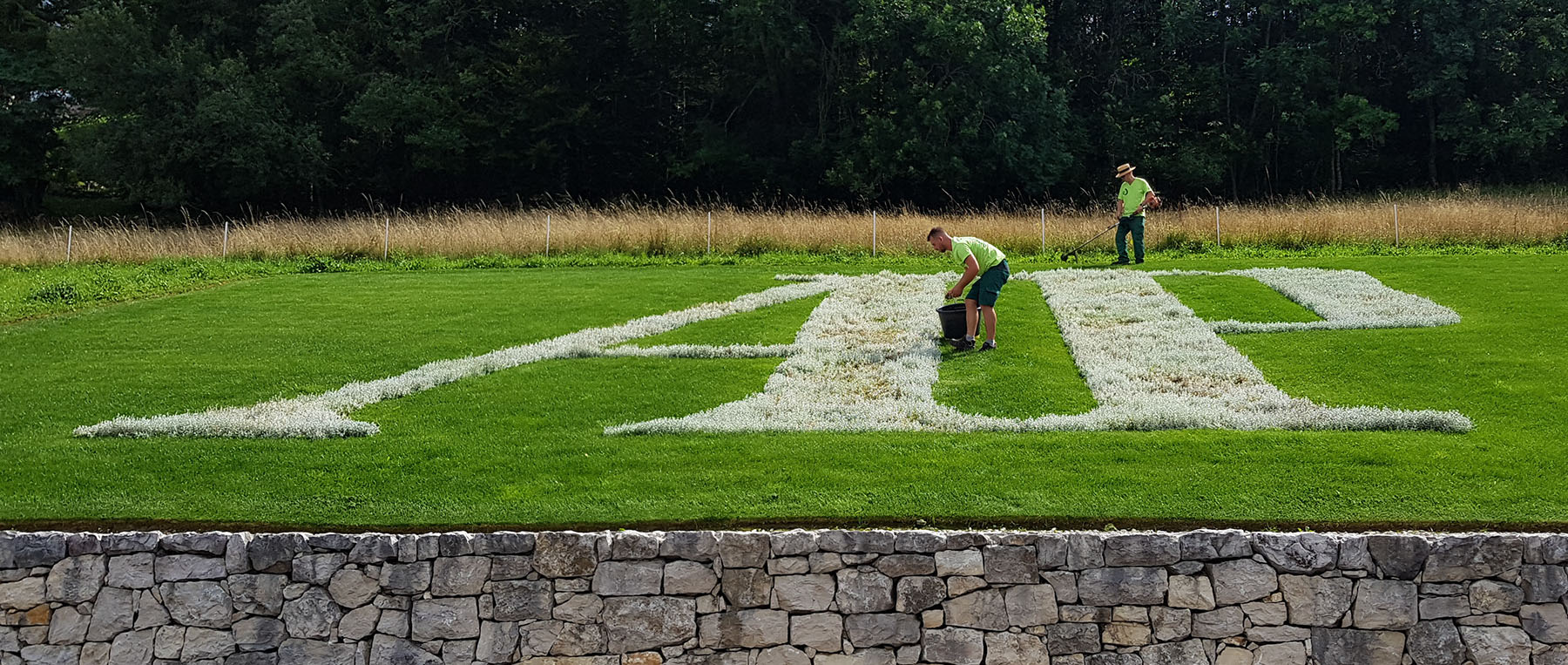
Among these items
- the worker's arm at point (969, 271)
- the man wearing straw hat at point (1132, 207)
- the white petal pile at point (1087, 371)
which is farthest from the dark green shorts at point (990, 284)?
the man wearing straw hat at point (1132, 207)

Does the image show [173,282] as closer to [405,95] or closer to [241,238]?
[241,238]

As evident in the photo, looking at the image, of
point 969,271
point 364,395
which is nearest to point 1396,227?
point 969,271

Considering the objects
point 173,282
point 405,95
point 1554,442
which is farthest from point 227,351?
point 405,95

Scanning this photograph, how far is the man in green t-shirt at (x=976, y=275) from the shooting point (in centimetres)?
1466

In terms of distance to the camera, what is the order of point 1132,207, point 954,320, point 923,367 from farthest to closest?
point 1132,207
point 954,320
point 923,367

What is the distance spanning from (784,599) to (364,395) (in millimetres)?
6971

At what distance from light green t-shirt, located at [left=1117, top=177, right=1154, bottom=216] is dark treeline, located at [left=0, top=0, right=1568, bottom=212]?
19530 mm

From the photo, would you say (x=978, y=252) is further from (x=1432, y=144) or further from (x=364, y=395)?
(x=1432, y=144)

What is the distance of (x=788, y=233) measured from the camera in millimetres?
27031

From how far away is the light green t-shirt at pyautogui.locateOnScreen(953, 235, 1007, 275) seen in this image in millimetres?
14742

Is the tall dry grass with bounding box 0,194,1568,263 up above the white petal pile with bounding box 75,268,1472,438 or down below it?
above

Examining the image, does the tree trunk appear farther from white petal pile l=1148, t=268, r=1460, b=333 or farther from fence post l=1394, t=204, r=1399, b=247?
white petal pile l=1148, t=268, r=1460, b=333

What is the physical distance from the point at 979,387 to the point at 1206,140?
36639 millimetres

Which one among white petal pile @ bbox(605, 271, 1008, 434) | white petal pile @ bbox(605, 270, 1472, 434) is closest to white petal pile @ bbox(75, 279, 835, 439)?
white petal pile @ bbox(605, 271, 1008, 434)
